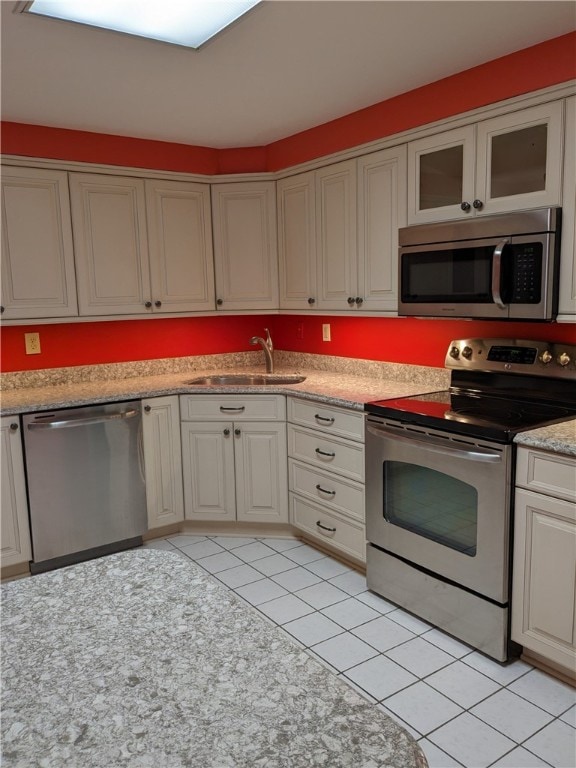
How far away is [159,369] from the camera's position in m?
4.00

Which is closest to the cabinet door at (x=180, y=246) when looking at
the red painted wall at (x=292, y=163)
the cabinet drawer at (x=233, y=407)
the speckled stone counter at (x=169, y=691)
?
the red painted wall at (x=292, y=163)

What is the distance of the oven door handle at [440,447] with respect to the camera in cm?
221

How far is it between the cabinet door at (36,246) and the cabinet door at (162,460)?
74cm

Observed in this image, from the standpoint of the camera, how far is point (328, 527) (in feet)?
10.4

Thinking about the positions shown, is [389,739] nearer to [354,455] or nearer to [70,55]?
[354,455]

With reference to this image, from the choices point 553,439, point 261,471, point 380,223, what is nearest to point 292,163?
point 380,223

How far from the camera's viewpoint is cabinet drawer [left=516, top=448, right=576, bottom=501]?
2.01 m

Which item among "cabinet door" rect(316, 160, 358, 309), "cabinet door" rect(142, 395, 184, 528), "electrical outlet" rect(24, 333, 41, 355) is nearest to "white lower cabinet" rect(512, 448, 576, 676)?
"cabinet door" rect(316, 160, 358, 309)

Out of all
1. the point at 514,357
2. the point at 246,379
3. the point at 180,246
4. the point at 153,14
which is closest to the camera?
the point at 153,14

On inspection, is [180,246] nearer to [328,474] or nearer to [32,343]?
[32,343]

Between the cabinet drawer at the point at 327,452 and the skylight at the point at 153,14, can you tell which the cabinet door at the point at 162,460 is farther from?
the skylight at the point at 153,14

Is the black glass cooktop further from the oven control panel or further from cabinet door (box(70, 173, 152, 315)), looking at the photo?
cabinet door (box(70, 173, 152, 315))

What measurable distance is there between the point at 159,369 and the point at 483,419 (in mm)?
2321

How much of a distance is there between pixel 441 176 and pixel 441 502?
1.46 m
